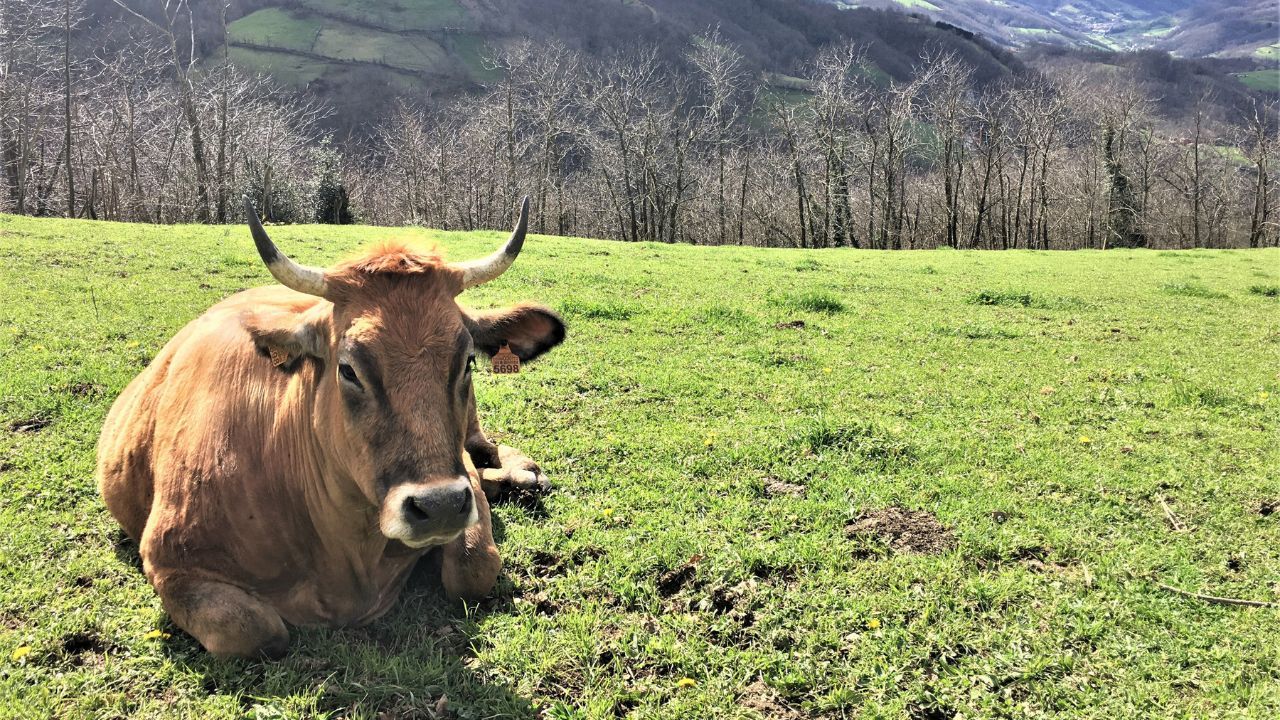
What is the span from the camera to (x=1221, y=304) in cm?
1422

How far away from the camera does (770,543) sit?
450 centimetres

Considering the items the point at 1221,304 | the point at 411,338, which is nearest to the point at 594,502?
the point at 411,338

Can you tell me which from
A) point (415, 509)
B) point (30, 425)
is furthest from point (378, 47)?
point (415, 509)

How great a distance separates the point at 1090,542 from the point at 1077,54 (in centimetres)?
21708

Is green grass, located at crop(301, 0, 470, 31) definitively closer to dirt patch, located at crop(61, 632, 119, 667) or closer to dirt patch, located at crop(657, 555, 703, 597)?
dirt patch, located at crop(61, 632, 119, 667)

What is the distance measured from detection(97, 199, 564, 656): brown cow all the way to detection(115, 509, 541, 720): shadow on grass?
0.11m

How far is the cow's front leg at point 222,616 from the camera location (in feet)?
10.5

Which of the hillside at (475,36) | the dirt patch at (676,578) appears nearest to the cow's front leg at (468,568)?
the dirt patch at (676,578)

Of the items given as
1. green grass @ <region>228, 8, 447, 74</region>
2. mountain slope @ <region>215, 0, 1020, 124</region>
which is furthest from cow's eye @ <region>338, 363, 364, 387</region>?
green grass @ <region>228, 8, 447, 74</region>

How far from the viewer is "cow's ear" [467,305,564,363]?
12.4ft

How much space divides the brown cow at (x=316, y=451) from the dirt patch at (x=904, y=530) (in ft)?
8.41

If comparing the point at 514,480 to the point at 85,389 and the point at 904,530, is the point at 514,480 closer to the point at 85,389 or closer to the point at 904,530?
the point at 904,530

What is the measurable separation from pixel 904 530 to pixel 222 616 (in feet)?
13.6

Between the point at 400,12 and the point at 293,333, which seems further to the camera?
the point at 400,12
